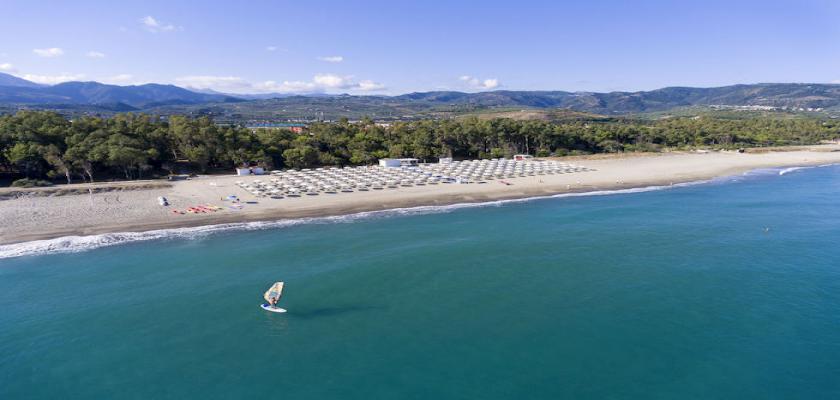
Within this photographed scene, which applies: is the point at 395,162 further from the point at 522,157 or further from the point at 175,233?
the point at 175,233

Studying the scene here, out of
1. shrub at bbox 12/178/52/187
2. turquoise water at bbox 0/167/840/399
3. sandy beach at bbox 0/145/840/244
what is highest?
shrub at bbox 12/178/52/187

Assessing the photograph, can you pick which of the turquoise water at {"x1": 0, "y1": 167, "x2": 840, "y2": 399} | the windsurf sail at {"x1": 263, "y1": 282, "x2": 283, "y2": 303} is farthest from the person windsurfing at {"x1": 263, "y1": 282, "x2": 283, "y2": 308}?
the turquoise water at {"x1": 0, "y1": 167, "x2": 840, "y2": 399}

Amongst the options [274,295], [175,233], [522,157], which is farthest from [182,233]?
[522,157]

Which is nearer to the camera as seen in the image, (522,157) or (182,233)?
(182,233)

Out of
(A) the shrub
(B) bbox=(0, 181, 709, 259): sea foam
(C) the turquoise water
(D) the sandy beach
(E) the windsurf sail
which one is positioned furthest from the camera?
(A) the shrub

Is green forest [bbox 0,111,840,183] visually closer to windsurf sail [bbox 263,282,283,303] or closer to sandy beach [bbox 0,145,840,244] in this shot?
sandy beach [bbox 0,145,840,244]

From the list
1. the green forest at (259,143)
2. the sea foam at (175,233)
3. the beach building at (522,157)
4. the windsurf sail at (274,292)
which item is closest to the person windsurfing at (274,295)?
the windsurf sail at (274,292)

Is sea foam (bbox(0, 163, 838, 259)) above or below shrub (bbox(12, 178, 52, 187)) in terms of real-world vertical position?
below

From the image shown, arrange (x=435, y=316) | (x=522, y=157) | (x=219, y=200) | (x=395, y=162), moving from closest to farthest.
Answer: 1. (x=435, y=316)
2. (x=219, y=200)
3. (x=395, y=162)
4. (x=522, y=157)
